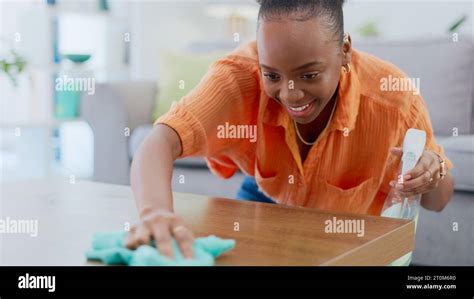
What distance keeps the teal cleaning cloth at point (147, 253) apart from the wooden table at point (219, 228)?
15mm

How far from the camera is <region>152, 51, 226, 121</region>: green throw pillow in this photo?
94.2 inches

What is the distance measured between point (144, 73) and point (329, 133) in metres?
2.75

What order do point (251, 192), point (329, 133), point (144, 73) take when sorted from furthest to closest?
point (144, 73) < point (251, 192) < point (329, 133)

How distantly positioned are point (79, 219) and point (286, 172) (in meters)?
0.39

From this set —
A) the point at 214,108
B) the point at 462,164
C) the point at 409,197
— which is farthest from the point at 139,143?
the point at 409,197

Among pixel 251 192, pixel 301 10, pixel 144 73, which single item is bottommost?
pixel 251 192

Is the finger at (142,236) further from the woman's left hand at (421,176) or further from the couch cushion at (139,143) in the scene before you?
the couch cushion at (139,143)

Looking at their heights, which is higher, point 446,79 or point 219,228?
point 446,79

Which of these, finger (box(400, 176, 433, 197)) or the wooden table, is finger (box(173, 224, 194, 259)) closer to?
the wooden table

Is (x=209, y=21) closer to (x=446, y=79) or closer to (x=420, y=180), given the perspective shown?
(x=446, y=79)

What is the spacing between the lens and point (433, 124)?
82.8 inches

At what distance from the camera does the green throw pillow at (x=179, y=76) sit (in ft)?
7.85

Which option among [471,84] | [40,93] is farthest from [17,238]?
[40,93]

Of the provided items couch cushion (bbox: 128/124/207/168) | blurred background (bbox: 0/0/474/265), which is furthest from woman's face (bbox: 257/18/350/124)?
couch cushion (bbox: 128/124/207/168)
